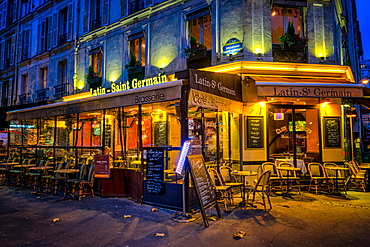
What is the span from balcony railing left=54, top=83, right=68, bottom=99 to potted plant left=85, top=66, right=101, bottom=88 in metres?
2.42

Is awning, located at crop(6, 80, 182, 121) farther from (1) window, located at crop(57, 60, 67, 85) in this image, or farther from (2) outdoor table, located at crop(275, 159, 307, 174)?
(1) window, located at crop(57, 60, 67, 85)

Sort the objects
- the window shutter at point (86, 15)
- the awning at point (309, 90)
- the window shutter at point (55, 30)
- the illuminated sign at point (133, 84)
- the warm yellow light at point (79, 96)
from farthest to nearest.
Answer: the window shutter at point (55, 30) < the window shutter at point (86, 15) < the warm yellow light at point (79, 96) < the illuminated sign at point (133, 84) < the awning at point (309, 90)

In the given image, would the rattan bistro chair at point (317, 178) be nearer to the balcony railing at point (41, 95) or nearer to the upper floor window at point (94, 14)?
the upper floor window at point (94, 14)

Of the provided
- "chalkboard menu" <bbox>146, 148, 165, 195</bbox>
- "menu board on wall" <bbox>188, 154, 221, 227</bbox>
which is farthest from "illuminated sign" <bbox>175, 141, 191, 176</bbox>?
"chalkboard menu" <bbox>146, 148, 165, 195</bbox>

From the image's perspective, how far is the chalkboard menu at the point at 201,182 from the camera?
5582 mm

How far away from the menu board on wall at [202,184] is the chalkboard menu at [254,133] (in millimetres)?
3906

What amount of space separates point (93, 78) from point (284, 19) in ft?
35.0

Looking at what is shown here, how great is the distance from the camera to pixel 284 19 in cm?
1065

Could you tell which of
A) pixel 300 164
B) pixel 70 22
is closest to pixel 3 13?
pixel 70 22

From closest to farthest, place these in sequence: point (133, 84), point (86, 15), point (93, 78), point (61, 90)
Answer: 1. point (133, 84)
2. point (93, 78)
3. point (86, 15)
4. point (61, 90)

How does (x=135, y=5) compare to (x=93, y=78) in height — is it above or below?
above

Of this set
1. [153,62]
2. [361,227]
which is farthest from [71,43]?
[361,227]

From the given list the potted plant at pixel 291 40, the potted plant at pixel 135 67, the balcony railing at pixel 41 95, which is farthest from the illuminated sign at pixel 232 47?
the balcony railing at pixel 41 95

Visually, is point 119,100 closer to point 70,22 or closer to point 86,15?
point 86,15
